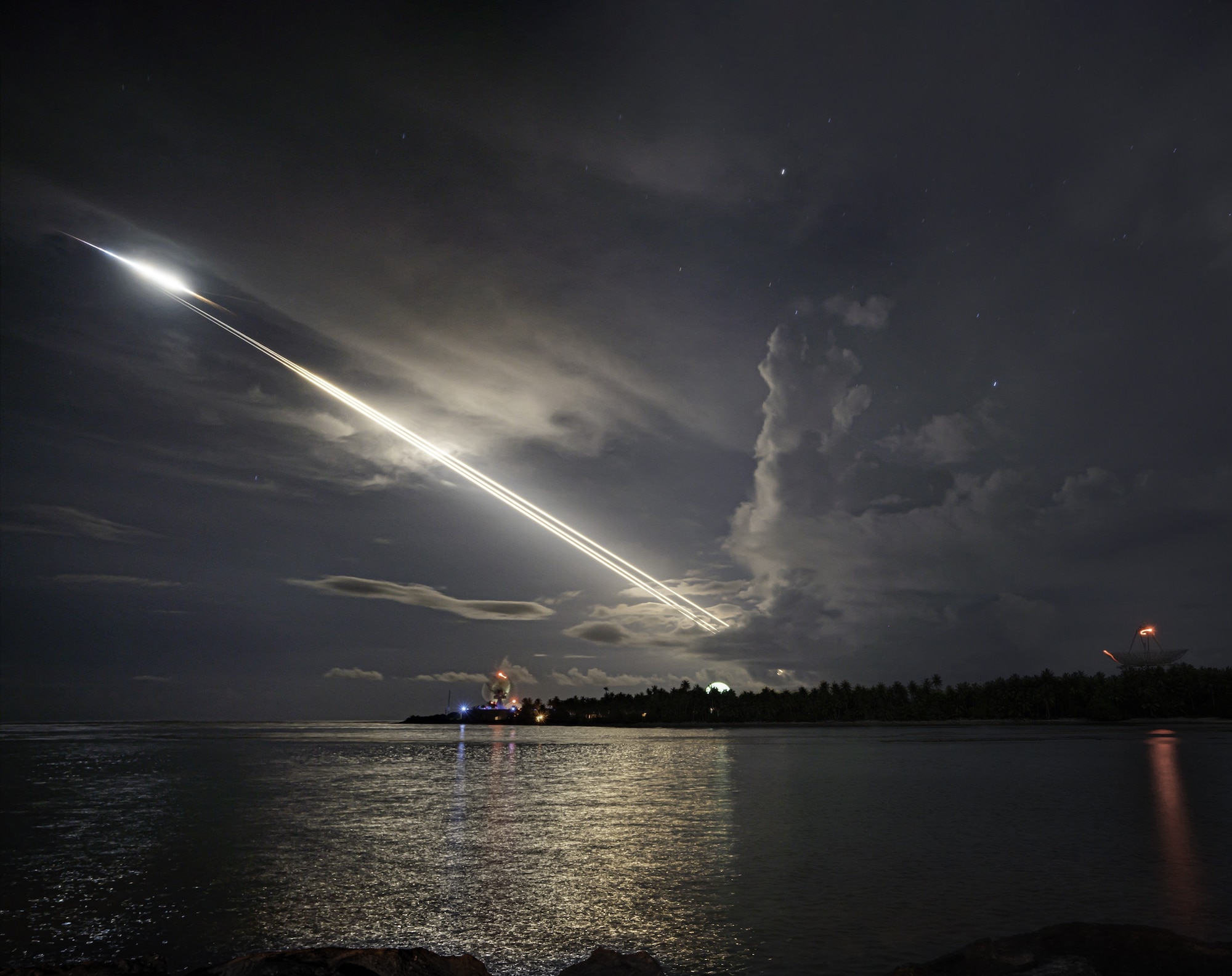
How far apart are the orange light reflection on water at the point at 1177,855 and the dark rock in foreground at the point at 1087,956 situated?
12.8 feet

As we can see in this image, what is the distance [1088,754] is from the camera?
79.4 metres

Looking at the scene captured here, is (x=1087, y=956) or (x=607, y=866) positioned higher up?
(x=1087, y=956)

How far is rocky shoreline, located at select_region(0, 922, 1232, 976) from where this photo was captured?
37.1 feet

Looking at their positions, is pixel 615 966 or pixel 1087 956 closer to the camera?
pixel 615 966

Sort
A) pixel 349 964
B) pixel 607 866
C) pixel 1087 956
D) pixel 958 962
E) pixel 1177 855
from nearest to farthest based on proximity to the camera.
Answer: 1. pixel 349 964
2. pixel 1087 956
3. pixel 958 962
4. pixel 607 866
5. pixel 1177 855

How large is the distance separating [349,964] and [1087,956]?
12.1 metres

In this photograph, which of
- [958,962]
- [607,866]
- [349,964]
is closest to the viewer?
[349,964]

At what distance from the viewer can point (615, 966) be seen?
12.0m

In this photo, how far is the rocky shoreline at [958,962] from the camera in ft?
37.1

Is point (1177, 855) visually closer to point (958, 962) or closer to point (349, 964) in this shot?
point (958, 962)

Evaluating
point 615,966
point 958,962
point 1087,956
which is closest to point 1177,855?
point 1087,956

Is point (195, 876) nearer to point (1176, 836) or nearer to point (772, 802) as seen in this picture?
point (772, 802)

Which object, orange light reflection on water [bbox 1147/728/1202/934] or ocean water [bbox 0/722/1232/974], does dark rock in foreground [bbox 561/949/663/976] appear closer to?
ocean water [bbox 0/722/1232/974]

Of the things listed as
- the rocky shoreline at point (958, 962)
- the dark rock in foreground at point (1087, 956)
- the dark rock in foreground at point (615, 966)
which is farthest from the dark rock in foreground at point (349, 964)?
the dark rock in foreground at point (1087, 956)
